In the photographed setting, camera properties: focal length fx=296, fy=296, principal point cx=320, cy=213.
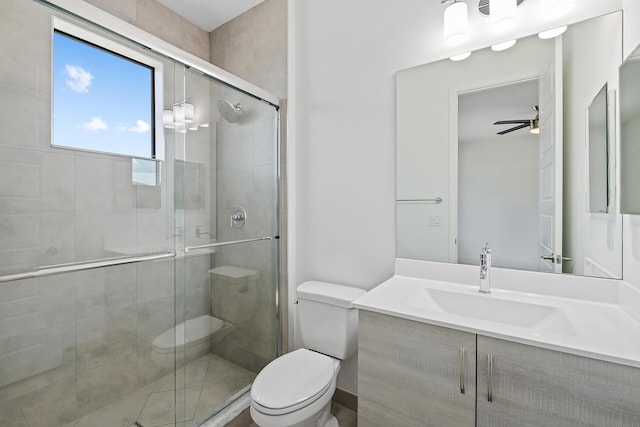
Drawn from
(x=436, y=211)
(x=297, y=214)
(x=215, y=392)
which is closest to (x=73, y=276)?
(x=215, y=392)

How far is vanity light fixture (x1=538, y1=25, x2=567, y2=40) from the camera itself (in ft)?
3.96

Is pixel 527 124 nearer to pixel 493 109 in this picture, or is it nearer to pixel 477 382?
pixel 493 109

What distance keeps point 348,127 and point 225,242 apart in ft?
3.27

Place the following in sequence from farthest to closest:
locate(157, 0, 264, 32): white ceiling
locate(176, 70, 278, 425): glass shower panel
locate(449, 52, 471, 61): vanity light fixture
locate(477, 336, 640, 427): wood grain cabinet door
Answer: locate(157, 0, 264, 32): white ceiling
locate(176, 70, 278, 425): glass shower panel
locate(449, 52, 471, 61): vanity light fixture
locate(477, 336, 640, 427): wood grain cabinet door

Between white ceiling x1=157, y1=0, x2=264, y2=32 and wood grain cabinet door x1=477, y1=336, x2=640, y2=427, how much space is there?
252 cm

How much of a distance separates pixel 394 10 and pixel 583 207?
4.33ft

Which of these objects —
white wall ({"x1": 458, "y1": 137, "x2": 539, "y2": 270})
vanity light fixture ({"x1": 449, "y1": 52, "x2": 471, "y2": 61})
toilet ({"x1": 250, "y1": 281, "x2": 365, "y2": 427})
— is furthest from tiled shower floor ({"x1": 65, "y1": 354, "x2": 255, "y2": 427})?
vanity light fixture ({"x1": 449, "y1": 52, "x2": 471, "y2": 61})

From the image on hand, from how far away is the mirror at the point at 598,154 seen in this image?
3.46ft

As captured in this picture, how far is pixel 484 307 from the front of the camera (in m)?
1.25

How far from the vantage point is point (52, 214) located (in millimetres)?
1214

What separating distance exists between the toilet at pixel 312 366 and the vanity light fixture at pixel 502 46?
1361 mm

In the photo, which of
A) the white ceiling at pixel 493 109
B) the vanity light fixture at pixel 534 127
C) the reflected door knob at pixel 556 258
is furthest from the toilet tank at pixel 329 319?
the vanity light fixture at pixel 534 127

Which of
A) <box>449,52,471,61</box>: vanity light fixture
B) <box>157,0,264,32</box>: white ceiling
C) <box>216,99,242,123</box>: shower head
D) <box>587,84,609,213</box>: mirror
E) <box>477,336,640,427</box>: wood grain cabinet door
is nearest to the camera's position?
<box>477,336,640,427</box>: wood grain cabinet door

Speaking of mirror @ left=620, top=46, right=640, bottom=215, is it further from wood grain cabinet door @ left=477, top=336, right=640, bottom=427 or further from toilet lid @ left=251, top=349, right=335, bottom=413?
toilet lid @ left=251, top=349, right=335, bottom=413
